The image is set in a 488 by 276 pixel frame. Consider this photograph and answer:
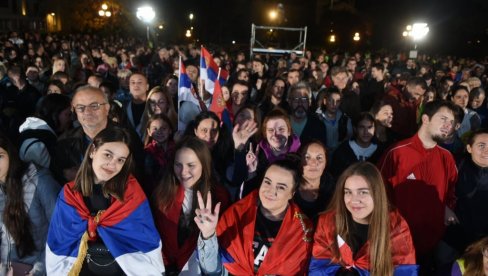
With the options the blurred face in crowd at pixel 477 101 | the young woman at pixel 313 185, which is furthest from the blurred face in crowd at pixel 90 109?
the blurred face in crowd at pixel 477 101

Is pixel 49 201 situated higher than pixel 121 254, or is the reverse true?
pixel 49 201

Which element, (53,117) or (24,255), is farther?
(53,117)

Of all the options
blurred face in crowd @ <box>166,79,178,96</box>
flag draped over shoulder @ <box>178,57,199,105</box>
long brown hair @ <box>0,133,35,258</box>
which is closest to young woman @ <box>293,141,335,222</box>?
long brown hair @ <box>0,133,35,258</box>

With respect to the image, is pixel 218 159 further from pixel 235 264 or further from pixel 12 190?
pixel 12 190

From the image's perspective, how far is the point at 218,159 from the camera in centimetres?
464

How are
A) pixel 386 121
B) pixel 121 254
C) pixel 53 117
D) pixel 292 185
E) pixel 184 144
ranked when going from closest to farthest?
pixel 121 254, pixel 292 185, pixel 184 144, pixel 53 117, pixel 386 121

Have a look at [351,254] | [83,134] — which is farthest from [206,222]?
[83,134]

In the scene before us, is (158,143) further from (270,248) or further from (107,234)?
(270,248)

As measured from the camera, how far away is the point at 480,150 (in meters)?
3.68

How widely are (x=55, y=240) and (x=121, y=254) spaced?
1.55 feet

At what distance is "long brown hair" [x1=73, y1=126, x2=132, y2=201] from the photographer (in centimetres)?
300

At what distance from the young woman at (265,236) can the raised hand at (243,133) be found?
123cm

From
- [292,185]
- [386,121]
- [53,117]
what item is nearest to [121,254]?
[292,185]

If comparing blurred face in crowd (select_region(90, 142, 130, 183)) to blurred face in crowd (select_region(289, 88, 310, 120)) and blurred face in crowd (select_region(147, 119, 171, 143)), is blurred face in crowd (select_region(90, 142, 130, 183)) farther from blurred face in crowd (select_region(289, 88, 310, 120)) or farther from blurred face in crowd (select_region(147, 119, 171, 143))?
blurred face in crowd (select_region(289, 88, 310, 120))
